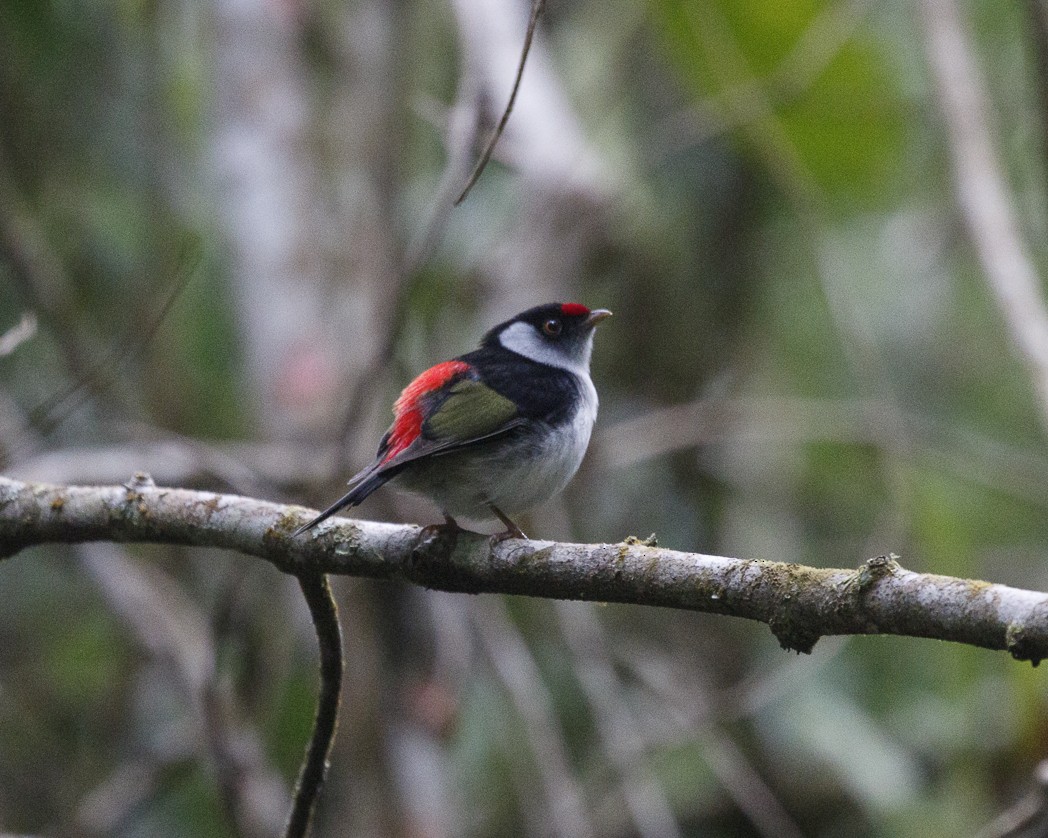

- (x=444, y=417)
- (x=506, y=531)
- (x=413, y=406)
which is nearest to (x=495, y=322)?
(x=413, y=406)

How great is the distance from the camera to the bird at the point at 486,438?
3176mm

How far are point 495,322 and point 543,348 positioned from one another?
6.23 feet

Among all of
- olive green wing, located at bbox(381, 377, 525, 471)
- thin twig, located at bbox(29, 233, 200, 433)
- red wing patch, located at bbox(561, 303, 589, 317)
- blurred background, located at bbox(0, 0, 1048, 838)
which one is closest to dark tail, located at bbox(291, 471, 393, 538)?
olive green wing, located at bbox(381, 377, 525, 471)

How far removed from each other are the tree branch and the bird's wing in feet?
1.52

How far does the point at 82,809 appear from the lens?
5578 millimetres

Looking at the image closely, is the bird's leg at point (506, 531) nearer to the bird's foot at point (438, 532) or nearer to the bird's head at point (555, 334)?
the bird's foot at point (438, 532)

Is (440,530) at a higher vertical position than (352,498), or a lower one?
lower

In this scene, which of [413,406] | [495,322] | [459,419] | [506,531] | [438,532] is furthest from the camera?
[495,322]

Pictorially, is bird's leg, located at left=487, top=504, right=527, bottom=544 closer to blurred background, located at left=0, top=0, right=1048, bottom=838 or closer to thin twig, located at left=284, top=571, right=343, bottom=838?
thin twig, located at left=284, top=571, right=343, bottom=838

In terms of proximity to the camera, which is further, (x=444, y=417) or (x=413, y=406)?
(x=413, y=406)

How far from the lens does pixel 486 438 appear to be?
3193 millimetres

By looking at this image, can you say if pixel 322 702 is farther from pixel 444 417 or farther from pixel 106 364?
pixel 106 364

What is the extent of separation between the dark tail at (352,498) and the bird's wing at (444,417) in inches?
2.1

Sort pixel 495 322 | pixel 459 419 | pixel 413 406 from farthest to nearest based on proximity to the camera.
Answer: pixel 495 322 < pixel 413 406 < pixel 459 419
